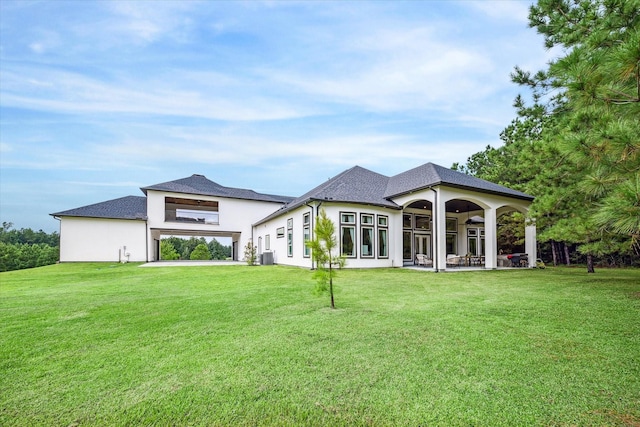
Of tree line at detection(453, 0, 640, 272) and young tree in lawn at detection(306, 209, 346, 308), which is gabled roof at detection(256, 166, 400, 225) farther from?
young tree in lawn at detection(306, 209, 346, 308)

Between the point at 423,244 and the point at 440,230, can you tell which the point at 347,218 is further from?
the point at 423,244

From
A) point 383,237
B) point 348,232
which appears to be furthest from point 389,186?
point 348,232

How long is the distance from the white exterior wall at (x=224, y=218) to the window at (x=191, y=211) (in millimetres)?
427

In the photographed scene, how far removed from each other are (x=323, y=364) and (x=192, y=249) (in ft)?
212

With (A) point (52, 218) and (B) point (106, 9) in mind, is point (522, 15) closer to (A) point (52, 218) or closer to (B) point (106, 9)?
(B) point (106, 9)

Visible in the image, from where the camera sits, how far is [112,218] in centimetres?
2216

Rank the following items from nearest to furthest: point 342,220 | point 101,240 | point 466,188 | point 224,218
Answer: point 466,188, point 342,220, point 101,240, point 224,218

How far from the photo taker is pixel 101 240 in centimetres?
2206

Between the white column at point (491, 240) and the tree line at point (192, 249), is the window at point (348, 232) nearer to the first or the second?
the white column at point (491, 240)

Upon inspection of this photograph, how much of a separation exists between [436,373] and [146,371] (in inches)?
116

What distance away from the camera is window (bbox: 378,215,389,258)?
49.1 feet

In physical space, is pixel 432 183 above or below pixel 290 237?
above

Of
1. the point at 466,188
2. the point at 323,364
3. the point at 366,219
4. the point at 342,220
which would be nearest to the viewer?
the point at 323,364

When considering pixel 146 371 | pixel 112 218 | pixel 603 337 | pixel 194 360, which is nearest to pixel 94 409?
pixel 146 371
